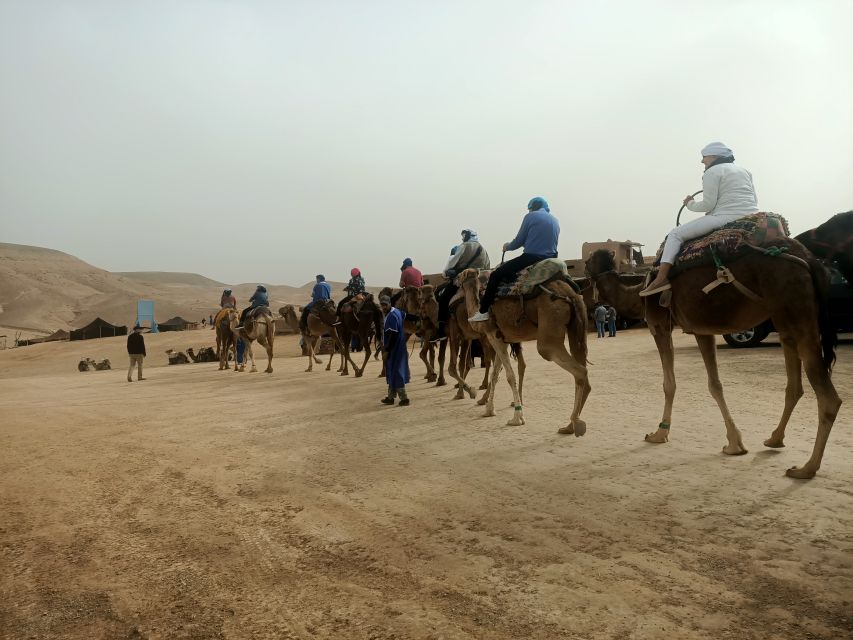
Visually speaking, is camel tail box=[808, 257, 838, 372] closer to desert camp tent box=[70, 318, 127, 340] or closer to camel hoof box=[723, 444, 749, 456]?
camel hoof box=[723, 444, 749, 456]

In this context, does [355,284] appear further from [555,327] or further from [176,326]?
[176,326]

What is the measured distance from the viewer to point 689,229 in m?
6.71

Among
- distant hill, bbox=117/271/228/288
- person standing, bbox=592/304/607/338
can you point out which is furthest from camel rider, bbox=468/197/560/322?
distant hill, bbox=117/271/228/288

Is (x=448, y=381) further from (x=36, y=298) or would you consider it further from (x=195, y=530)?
(x=36, y=298)

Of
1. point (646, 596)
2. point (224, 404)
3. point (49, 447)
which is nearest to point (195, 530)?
point (646, 596)

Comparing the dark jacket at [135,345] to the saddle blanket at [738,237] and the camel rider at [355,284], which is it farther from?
the saddle blanket at [738,237]

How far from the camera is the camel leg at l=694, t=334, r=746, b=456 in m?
6.35

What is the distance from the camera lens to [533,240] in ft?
28.2

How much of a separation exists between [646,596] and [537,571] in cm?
64

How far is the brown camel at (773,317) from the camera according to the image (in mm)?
5637

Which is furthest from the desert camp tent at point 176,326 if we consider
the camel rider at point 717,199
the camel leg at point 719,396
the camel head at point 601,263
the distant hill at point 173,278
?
the distant hill at point 173,278

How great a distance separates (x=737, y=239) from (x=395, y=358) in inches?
253

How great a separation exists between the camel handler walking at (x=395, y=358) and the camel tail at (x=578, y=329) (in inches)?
145

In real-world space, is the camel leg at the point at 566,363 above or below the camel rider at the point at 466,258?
below
